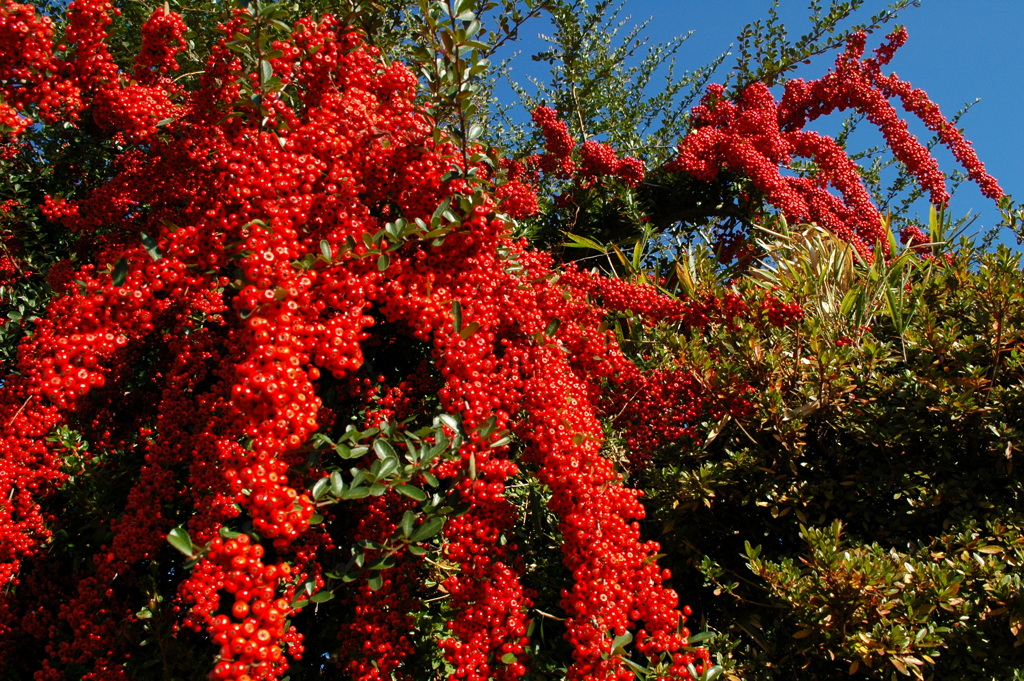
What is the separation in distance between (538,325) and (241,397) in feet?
3.47

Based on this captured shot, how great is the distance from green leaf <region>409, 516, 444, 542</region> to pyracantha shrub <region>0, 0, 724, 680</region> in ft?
0.15

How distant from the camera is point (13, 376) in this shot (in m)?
2.45

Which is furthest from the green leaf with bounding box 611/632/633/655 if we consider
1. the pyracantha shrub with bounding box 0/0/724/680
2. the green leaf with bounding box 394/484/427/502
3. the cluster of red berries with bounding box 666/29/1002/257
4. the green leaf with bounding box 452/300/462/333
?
the cluster of red berries with bounding box 666/29/1002/257

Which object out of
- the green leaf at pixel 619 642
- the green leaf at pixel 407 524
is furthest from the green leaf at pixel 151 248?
the green leaf at pixel 619 642

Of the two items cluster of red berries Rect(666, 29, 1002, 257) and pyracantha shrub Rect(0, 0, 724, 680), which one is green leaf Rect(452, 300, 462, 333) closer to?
pyracantha shrub Rect(0, 0, 724, 680)

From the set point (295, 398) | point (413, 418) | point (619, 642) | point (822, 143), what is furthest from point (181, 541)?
point (822, 143)

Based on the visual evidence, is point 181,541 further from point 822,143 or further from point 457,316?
point 822,143

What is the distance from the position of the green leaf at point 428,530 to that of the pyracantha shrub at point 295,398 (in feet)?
0.15

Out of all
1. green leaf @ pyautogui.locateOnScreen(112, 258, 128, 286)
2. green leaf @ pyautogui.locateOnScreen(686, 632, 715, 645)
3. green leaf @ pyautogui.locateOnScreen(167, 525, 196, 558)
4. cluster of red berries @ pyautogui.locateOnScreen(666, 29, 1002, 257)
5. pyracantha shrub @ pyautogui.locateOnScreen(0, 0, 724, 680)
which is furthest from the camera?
cluster of red berries @ pyautogui.locateOnScreen(666, 29, 1002, 257)

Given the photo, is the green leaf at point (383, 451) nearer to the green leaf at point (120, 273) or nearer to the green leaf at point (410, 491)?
the green leaf at point (410, 491)

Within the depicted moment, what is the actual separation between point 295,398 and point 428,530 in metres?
0.53

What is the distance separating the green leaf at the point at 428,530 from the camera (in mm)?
1893

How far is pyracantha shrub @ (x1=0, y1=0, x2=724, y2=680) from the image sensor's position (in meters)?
1.85

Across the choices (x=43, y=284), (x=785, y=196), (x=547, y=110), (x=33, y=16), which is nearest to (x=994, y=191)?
(x=785, y=196)
